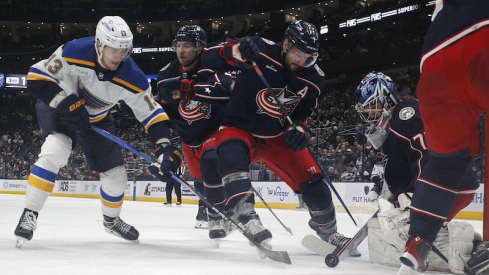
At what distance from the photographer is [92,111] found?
152 inches

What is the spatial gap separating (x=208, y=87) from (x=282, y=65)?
2.04 ft

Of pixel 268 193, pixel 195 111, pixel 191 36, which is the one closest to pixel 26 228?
pixel 195 111

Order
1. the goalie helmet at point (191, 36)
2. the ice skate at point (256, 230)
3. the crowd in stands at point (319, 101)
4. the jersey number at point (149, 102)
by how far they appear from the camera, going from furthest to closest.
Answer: the crowd in stands at point (319, 101), the goalie helmet at point (191, 36), the jersey number at point (149, 102), the ice skate at point (256, 230)

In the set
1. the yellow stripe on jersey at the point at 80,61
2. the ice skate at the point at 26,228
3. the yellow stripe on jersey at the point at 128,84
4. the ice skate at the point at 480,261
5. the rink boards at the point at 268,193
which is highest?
the yellow stripe on jersey at the point at 80,61

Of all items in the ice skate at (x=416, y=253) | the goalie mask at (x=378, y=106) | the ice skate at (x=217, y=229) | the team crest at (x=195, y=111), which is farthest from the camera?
the team crest at (x=195, y=111)

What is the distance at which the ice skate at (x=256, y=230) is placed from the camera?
2.80m

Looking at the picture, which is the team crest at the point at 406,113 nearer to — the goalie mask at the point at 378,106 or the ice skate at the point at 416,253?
the goalie mask at the point at 378,106

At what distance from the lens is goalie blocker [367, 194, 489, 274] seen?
7.64ft

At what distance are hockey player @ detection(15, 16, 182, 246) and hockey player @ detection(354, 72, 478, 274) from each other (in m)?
1.27

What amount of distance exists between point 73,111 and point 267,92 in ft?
3.76

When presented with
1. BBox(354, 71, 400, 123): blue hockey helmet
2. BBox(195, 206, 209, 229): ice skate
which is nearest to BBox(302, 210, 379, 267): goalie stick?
BBox(354, 71, 400, 123): blue hockey helmet

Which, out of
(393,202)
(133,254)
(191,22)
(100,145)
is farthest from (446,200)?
(191,22)

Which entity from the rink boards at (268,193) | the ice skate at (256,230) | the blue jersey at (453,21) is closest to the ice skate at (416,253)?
the blue jersey at (453,21)

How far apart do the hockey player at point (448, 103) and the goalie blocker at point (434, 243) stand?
0.23m
